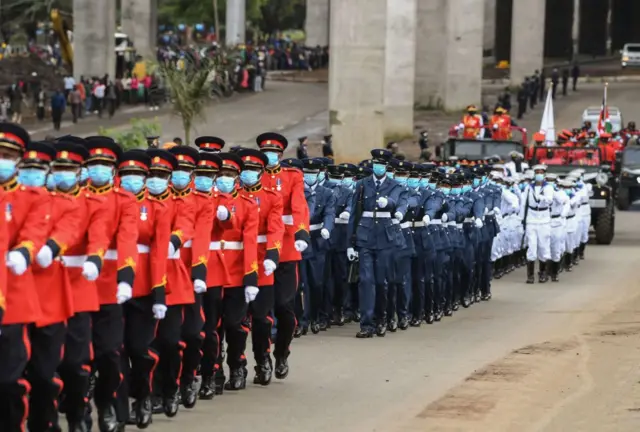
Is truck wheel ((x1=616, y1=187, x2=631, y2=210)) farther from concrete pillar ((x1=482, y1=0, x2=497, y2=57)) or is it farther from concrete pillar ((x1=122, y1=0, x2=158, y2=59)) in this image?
concrete pillar ((x1=482, y1=0, x2=497, y2=57))

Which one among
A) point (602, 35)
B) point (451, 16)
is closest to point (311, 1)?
point (602, 35)

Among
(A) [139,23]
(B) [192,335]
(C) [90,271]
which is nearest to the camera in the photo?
(C) [90,271]

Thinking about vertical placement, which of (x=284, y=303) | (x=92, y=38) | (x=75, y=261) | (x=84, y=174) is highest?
(x=84, y=174)

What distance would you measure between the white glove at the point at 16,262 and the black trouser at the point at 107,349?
1588mm

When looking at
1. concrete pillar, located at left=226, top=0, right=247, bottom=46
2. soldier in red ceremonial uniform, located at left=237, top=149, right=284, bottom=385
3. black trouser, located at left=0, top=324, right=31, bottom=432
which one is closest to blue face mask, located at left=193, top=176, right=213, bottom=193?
soldier in red ceremonial uniform, located at left=237, top=149, right=284, bottom=385

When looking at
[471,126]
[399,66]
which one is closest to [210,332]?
[471,126]

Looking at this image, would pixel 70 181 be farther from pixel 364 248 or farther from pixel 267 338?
pixel 364 248

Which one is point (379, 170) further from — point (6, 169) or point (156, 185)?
point (6, 169)

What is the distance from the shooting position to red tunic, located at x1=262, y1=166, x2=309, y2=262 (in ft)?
52.0

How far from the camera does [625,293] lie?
85.8 ft

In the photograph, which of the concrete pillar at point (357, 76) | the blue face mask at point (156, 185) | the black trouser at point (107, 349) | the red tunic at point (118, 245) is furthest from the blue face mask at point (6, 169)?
the concrete pillar at point (357, 76)

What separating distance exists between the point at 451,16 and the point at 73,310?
186 feet

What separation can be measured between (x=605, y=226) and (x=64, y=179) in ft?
87.5

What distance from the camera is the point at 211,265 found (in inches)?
567
